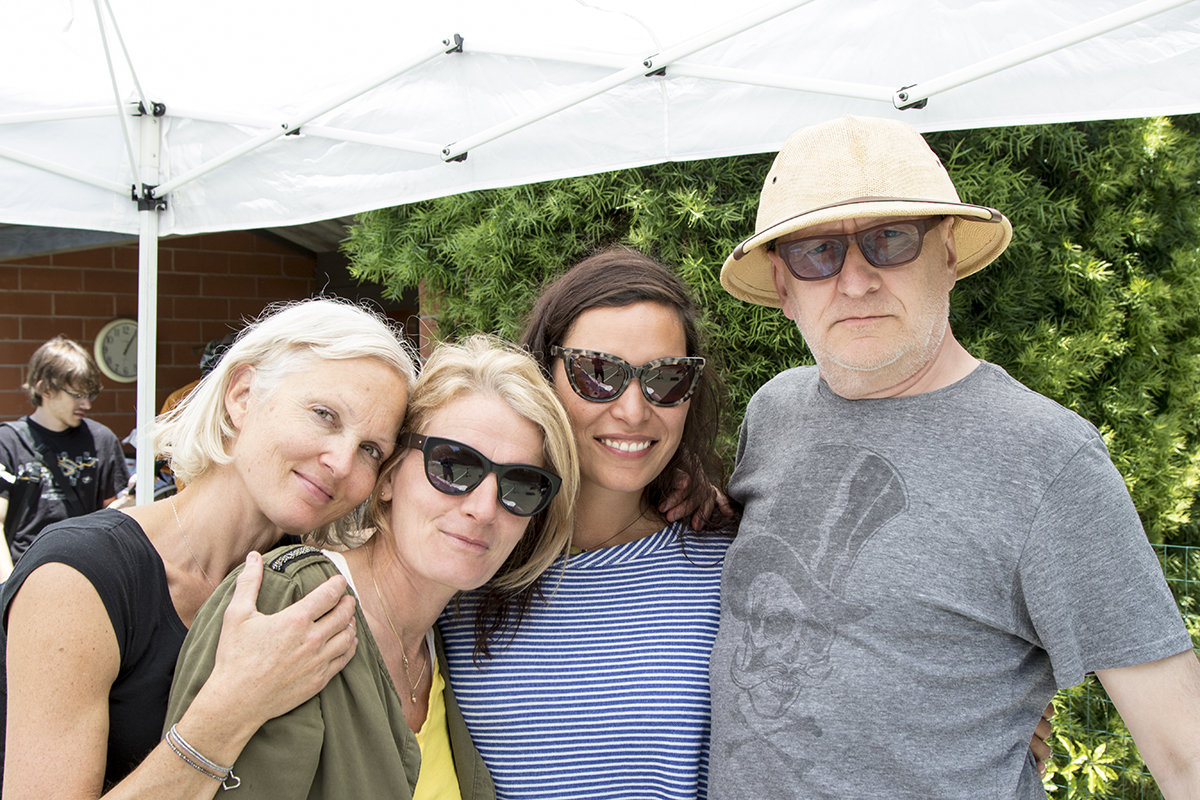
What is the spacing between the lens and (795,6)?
2.30 metres

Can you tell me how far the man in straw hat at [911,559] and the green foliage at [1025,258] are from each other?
1.57 metres

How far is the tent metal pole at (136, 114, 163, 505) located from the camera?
3654mm

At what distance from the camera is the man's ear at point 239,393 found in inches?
69.2

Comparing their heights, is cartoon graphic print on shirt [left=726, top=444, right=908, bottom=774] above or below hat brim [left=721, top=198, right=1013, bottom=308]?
below

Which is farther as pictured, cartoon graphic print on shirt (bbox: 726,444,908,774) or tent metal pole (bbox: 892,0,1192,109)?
tent metal pole (bbox: 892,0,1192,109)

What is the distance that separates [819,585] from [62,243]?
18.0 ft

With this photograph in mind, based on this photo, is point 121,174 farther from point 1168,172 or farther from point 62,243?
point 1168,172

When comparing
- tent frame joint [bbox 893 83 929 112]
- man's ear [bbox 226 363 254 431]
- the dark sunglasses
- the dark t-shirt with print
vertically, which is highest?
tent frame joint [bbox 893 83 929 112]

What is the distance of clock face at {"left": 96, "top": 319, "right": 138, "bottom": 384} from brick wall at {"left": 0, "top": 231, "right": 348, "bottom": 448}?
93mm

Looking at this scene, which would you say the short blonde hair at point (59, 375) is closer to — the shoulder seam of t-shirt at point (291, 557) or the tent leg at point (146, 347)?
the tent leg at point (146, 347)

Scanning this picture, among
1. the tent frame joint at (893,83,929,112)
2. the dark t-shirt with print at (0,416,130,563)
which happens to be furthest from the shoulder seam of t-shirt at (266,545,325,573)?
the dark t-shirt with print at (0,416,130,563)

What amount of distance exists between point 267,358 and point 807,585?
118cm

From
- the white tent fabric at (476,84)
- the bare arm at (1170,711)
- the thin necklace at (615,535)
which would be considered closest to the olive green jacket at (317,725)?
the thin necklace at (615,535)

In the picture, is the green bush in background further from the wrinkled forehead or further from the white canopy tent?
the wrinkled forehead
